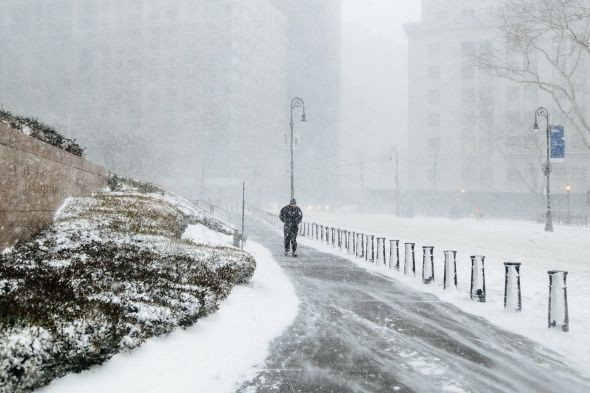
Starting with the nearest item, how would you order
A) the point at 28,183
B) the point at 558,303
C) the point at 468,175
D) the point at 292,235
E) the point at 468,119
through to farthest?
1. the point at 558,303
2. the point at 28,183
3. the point at 292,235
4. the point at 468,175
5. the point at 468,119

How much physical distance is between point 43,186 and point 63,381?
21.3ft

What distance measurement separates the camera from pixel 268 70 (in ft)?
372

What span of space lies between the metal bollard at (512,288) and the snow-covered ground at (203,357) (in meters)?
3.68

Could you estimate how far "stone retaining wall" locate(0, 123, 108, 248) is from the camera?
779cm

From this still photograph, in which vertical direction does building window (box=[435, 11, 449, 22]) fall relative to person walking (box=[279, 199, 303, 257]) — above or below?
above

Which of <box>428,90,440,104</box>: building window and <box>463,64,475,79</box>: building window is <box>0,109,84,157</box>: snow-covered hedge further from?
<box>463,64,475,79</box>: building window

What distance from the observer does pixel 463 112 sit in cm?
7112

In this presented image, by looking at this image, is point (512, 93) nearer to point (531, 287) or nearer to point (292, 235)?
point (292, 235)

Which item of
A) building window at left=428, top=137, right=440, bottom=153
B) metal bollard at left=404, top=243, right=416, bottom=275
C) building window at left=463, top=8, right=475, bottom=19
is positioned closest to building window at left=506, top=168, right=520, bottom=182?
building window at left=428, top=137, right=440, bottom=153

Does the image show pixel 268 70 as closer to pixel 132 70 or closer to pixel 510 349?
pixel 132 70

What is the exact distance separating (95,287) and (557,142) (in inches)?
1056

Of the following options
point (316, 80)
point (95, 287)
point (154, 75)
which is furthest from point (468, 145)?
point (316, 80)

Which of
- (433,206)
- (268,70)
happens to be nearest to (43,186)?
(433,206)

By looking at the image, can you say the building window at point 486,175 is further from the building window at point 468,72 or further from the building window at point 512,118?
the building window at point 468,72
